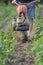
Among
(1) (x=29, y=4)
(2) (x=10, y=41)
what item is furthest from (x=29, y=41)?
(2) (x=10, y=41)

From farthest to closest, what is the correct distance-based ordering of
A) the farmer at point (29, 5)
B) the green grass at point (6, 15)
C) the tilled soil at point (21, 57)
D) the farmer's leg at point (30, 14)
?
the green grass at point (6, 15)
the farmer's leg at point (30, 14)
the farmer at point (29, 5)
the tilled soil at point (21, 57)

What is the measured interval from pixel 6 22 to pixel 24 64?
297 inches

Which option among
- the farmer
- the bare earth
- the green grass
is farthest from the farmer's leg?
the green grass

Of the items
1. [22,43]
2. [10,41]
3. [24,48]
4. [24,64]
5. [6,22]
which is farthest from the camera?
[6,22]

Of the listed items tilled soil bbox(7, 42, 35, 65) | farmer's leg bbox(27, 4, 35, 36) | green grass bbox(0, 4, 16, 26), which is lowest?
green grass bbox(0, 4, 16, 26)

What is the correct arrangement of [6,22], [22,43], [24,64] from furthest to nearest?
[6,22]
[22,43]
[24,64]

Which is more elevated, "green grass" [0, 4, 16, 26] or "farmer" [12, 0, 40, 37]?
"farmer" [12, 0, 40, 37]

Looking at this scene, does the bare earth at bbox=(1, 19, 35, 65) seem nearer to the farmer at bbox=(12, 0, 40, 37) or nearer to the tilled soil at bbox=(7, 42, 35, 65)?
the tilled soil at bbox=(7, 42, 35, 65)

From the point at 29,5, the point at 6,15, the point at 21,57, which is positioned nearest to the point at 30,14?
the point at 29,5

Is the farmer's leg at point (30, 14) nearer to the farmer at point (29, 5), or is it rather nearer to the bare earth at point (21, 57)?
the farmer at point (29, 5)

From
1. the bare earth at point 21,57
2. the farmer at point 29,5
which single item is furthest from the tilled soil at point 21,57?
the farmer at point 29,5

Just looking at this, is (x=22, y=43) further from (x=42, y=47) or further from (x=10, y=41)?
(x=42, y=47)

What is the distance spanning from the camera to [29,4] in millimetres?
10023

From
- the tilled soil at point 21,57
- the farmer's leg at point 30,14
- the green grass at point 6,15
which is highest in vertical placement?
the farmer's leg at point 30,14
